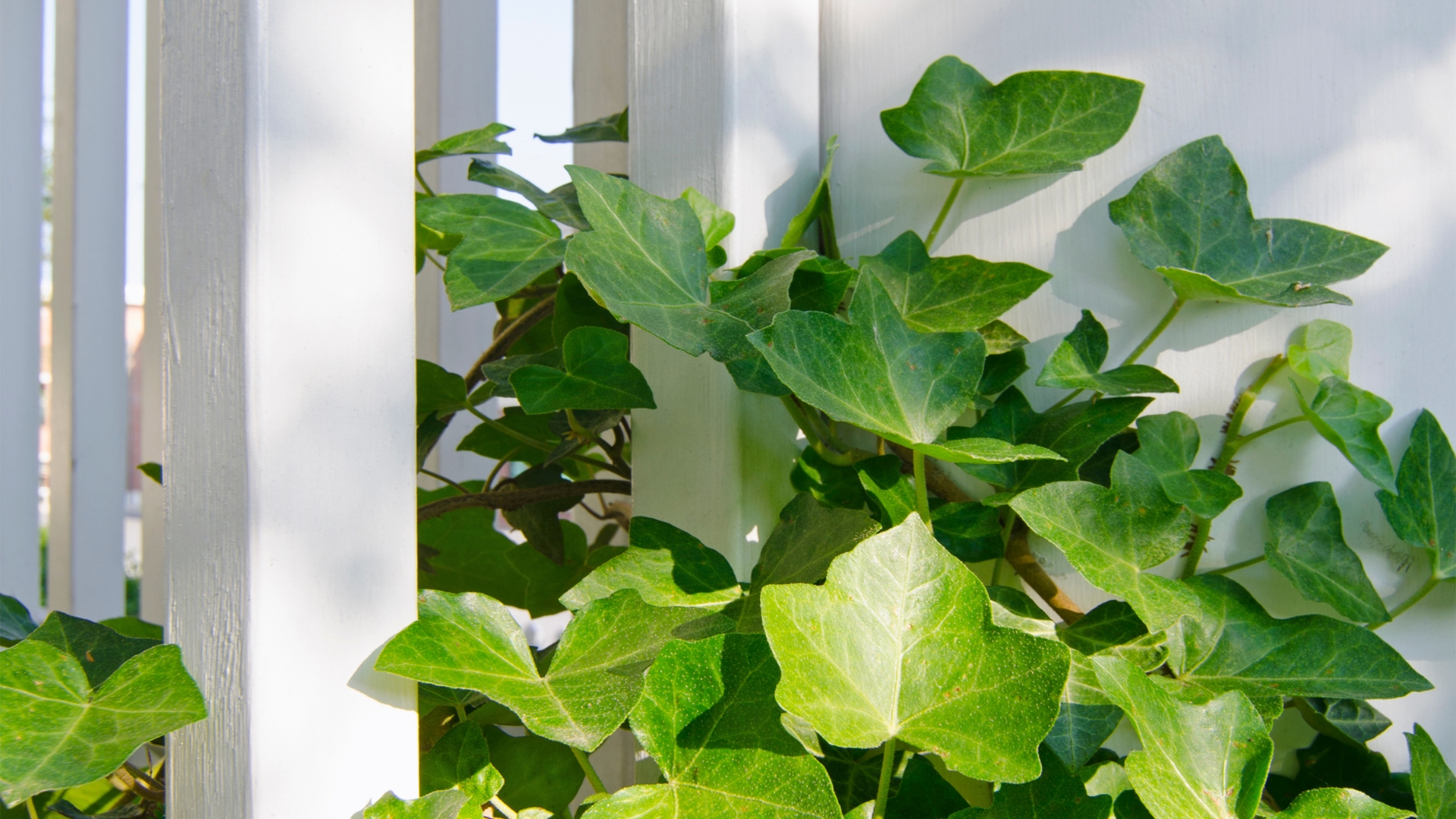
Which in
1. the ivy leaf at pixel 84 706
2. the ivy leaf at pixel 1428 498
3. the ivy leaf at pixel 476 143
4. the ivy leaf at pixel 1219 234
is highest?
the ivy leaf at pixel 476 143

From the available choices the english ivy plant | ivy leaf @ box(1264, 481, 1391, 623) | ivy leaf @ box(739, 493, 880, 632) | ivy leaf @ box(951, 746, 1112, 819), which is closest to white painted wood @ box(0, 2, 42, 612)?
the english ivy plant

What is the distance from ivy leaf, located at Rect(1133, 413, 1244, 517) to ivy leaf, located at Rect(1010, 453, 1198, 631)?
0.6 inches

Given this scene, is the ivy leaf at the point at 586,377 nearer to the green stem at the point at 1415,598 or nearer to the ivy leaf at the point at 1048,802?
the ivy leaf at the point at 1048,802

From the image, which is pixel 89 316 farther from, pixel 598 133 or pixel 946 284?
pixel 946 284

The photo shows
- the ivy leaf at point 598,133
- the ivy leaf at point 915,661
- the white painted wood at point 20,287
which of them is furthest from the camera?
the white painted wood at point 20,287

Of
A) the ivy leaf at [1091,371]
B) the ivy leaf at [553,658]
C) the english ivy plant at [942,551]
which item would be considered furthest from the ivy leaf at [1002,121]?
the ivy leaf at [553,658]

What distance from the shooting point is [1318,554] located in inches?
21.4

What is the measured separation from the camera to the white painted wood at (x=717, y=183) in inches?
22.5

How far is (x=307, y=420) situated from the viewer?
0.41m

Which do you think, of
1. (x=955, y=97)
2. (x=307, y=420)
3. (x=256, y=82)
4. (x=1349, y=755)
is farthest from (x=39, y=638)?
(x=1349, y=755)

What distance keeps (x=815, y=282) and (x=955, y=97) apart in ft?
0.56

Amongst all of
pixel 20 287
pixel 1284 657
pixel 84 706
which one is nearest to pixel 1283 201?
pixel 1284 657

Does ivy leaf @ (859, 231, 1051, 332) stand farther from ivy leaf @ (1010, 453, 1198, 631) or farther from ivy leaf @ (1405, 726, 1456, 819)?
ivy leaf @ (1405, 726, 1456, 819)

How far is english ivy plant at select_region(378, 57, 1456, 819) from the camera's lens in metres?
0.38
